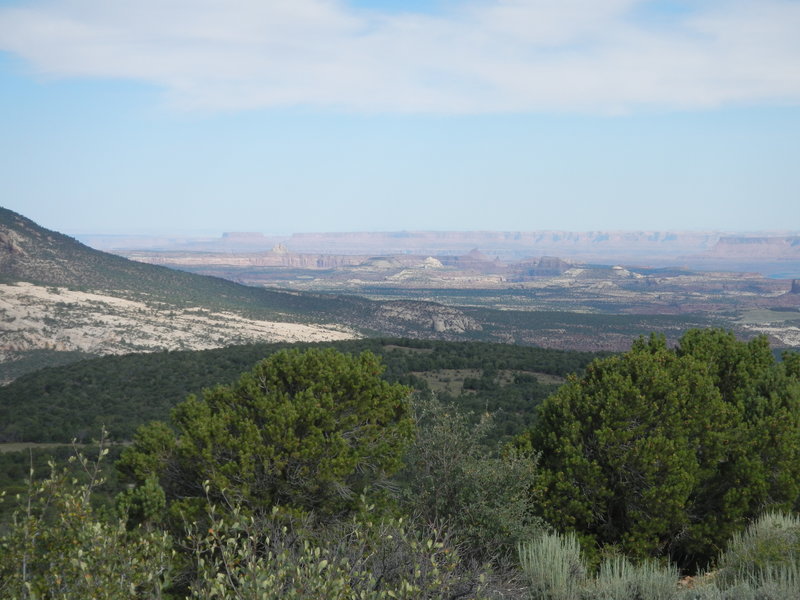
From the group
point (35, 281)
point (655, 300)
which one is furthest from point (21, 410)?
point (655, 300)

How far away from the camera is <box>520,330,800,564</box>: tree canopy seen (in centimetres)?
1508

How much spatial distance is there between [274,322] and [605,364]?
66257 millimetres

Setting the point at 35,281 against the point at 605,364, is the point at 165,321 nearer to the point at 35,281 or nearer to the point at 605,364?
the point at 35,281

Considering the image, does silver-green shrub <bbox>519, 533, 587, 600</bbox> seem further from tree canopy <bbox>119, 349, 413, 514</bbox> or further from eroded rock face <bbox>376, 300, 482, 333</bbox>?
eroded rock face <bbox>376, 300, 482, 333</bbox>

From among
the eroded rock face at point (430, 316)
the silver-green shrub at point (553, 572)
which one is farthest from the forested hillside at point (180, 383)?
the eroded rock face at point (430, 316)

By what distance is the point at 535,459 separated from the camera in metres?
15.6

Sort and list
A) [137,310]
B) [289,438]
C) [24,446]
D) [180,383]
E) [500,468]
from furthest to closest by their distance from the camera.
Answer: [137,310]
[180,383]
[24,446]
[500,468]
[289,438]

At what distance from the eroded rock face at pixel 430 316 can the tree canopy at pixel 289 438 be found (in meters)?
83.5

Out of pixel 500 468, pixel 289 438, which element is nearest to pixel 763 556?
pixel 500 468

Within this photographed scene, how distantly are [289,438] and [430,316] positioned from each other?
92.3m

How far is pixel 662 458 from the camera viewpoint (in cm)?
1497

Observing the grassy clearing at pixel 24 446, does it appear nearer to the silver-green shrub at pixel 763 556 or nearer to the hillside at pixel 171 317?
the hillside at pixel 171 317

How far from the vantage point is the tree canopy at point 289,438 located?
14.2 meters

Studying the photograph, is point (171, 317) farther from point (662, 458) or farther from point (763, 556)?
point (763, 556)
